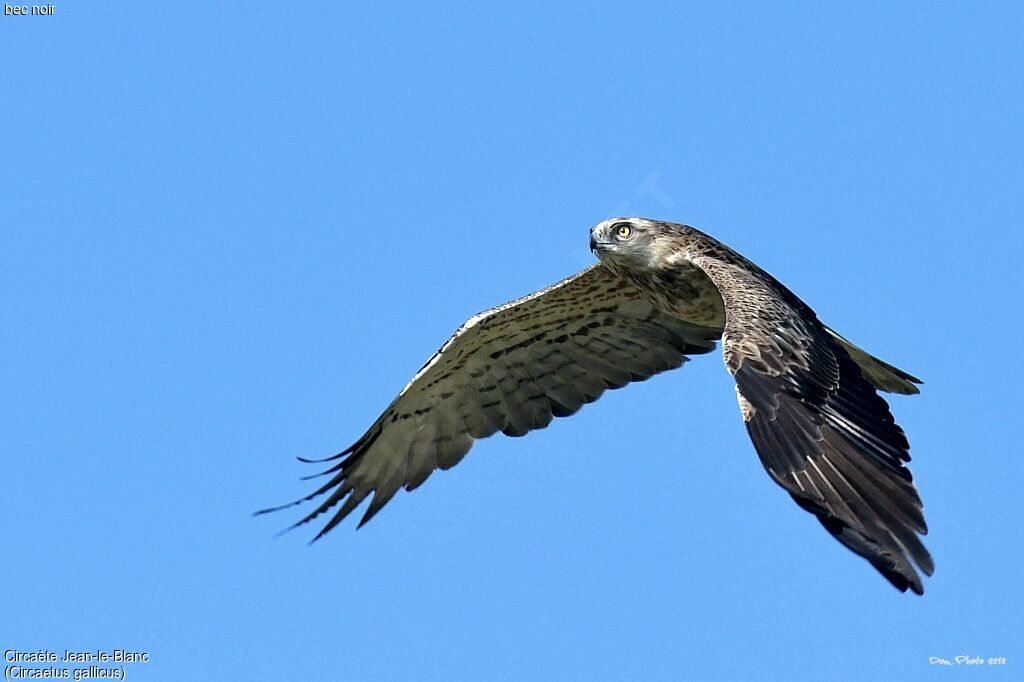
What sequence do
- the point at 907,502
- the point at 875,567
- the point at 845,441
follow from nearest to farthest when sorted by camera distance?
the point at 875,567 → the point at 907,502 → the point at 845,441

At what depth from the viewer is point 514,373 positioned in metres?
12.9

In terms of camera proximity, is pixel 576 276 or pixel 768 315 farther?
pixel 576 276

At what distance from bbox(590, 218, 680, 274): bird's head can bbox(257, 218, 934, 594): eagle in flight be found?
0.03 ft

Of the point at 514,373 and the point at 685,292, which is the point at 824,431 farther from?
the point at 514,373

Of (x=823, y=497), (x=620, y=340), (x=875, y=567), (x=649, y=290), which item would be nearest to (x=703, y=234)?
(x=649, y=290)

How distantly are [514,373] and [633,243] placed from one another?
169 centimetres

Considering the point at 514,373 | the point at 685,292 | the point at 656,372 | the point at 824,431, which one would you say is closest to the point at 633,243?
the point at 685,292

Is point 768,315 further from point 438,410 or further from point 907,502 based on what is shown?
point 438,410

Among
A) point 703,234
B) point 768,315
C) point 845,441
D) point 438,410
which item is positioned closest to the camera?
point 845,441

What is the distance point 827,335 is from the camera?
10875 mm

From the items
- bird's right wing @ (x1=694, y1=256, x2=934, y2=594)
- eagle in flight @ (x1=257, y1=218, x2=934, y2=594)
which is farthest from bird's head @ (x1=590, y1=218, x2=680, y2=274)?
bird's right wing @ (x1=694, y1=256, x2=934, y2=594)

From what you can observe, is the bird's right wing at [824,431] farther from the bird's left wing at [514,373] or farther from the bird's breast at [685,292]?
the bird's left wing at [514,373]

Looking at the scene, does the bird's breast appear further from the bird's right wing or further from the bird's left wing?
the bird's right wing

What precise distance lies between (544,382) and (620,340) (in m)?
0.71
